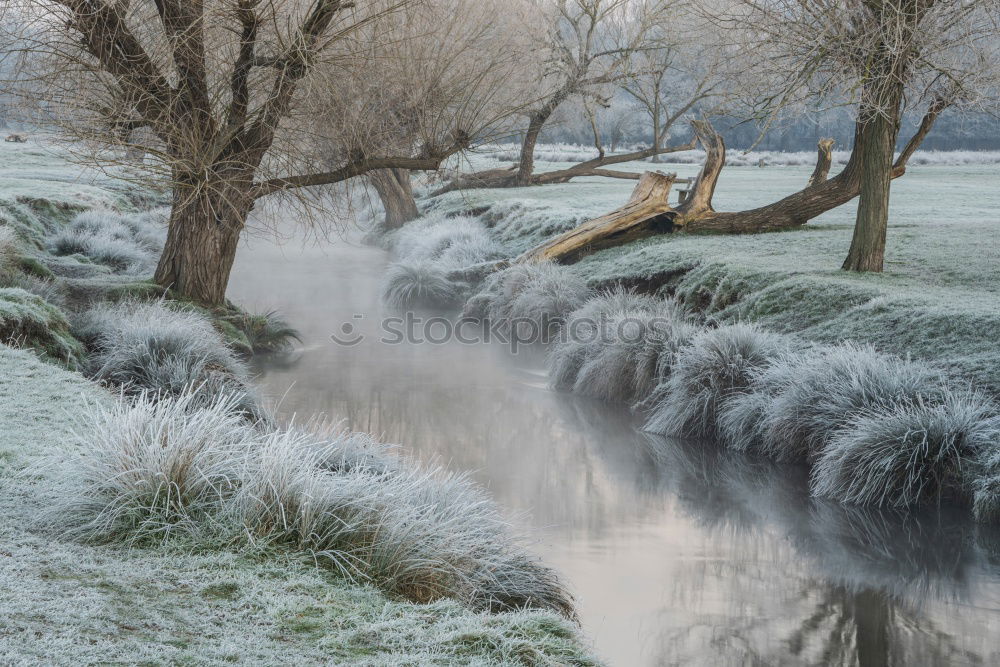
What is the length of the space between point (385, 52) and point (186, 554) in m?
7.15

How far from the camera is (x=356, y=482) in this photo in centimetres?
451

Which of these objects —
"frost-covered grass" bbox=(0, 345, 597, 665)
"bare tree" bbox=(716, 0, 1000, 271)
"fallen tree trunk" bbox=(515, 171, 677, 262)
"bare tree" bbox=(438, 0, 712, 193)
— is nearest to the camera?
"frost-covered grass" bbox=(0, 345, 597, 665)

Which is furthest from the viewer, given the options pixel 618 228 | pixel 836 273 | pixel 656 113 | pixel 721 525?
pixel 656 113

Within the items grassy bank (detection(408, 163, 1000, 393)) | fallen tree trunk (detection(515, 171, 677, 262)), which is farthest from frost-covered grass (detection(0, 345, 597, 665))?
fallen tree trunk (detection(515, 171, 677, 262))

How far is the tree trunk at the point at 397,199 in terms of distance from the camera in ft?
72.0

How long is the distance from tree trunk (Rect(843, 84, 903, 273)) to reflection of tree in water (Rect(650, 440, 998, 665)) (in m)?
3.77

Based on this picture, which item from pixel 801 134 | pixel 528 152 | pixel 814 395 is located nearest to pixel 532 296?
pixel 814 395

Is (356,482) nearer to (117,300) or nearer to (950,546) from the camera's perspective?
(950,546)

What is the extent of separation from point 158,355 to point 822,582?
5.52 m

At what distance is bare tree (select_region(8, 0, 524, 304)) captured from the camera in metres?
8.74

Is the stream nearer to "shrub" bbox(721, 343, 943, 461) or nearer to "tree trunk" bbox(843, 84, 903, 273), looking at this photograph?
"shrub" bbox(721, 343, 943, 461)

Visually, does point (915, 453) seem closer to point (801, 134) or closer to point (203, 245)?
point (203, 245)

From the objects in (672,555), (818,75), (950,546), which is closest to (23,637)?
(672,555)

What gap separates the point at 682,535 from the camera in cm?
626
